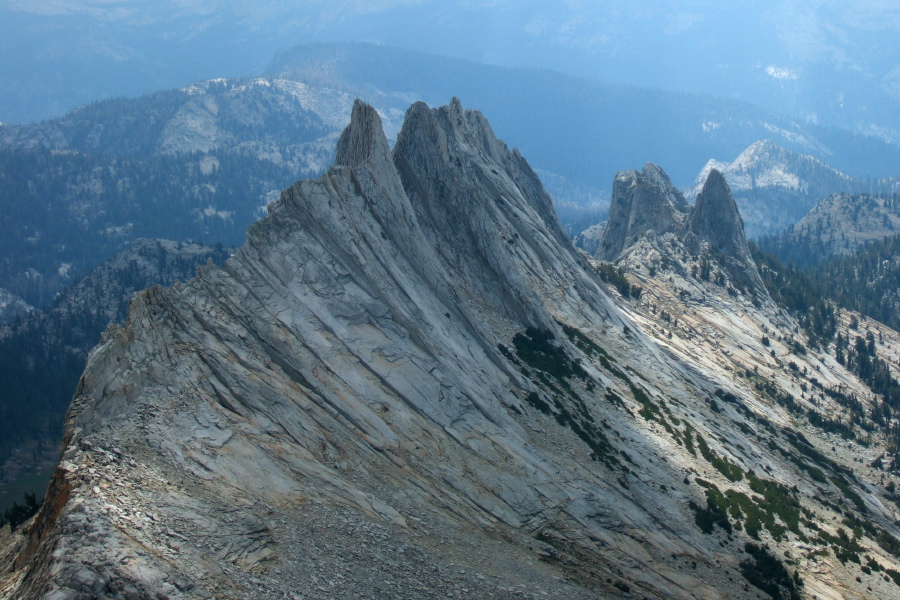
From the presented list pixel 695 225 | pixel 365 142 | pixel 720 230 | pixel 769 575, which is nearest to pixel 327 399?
pixel 365 142

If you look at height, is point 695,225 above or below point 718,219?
below

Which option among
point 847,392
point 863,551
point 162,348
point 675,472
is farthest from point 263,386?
point 847,392

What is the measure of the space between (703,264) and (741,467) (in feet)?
258

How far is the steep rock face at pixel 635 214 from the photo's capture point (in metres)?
173

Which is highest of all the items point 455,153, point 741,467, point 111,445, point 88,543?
point 455,153

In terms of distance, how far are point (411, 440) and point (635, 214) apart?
12743 cm

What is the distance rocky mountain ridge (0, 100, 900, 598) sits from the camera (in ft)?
151

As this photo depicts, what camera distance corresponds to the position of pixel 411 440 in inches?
2377

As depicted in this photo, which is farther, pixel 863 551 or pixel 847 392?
pixel 847 392

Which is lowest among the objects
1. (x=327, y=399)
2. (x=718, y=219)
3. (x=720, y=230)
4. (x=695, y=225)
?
(x=327, y=399)

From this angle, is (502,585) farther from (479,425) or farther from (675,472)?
(675,472)

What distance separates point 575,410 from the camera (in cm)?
7531

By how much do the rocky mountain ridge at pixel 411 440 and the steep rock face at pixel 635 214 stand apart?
7415 centimetres

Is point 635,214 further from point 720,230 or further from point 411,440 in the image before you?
point 411,440
